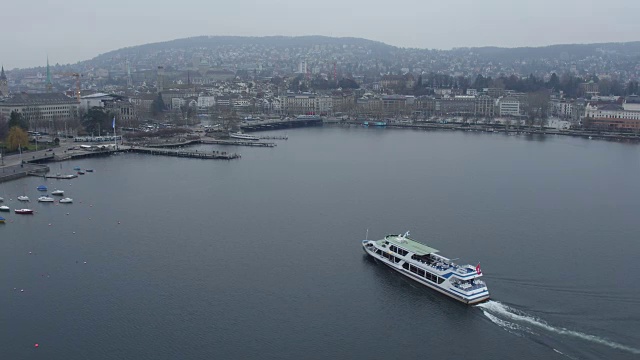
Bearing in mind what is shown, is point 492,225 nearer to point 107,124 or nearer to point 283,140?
point 283,140

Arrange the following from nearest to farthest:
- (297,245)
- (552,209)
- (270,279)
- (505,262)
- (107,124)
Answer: (270,279) → (505,262) → (297,245) → (552,209) → (107,124)

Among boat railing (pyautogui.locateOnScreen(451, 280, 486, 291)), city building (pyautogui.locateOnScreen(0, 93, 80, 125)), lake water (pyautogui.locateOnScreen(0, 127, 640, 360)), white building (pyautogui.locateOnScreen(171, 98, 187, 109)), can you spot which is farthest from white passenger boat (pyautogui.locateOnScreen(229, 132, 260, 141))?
boat railing (pyautogui.locateOnScreen(451, 280, 486, 291))

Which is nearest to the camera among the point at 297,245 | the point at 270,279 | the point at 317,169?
the point at 270,279

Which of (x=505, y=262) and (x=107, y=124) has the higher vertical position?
(x=107, y=124)

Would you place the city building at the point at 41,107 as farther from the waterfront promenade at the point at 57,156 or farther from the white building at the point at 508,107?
the white building at the point at 508,107

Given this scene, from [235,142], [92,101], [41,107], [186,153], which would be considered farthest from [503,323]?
[92,101]

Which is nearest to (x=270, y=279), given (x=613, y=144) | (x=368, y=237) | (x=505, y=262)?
(x=368, y=237)

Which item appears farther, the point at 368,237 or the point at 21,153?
the point at 21,153
